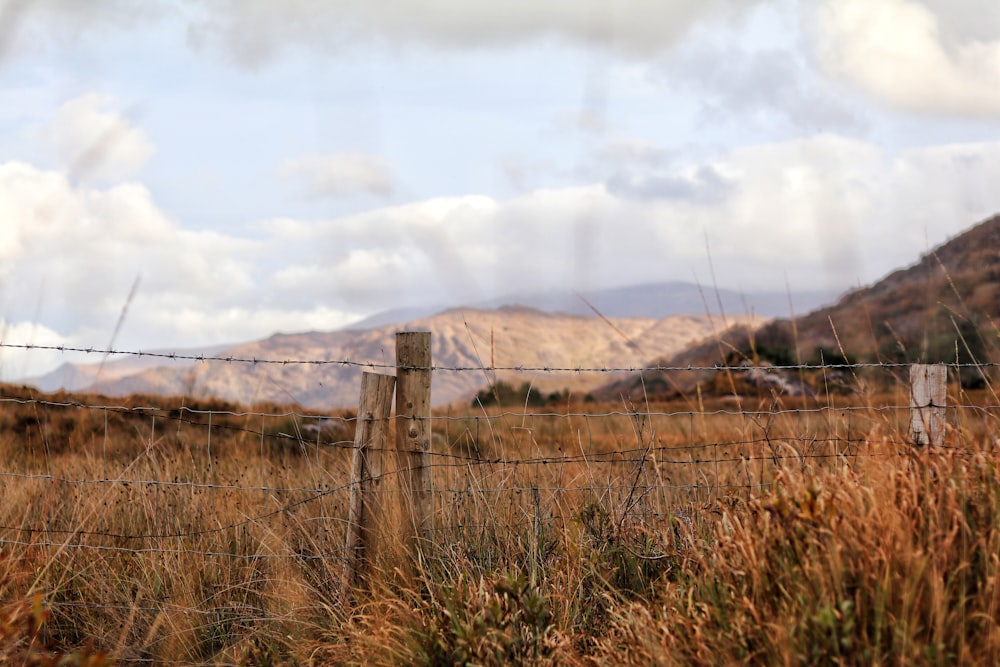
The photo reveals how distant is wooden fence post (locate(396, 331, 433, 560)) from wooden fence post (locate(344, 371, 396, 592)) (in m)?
0.10

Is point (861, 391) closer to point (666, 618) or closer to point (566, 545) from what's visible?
point (566, 545)

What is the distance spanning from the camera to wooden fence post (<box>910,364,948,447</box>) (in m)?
5.07

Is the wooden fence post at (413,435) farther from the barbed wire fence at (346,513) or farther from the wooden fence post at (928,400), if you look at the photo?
the wooden fence post at (928,400)

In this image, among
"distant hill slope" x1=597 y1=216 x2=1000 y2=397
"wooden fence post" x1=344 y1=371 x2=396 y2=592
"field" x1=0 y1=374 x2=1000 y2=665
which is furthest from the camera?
"distant hill slope" x1=597 y1=216 x2=1000 y2=397

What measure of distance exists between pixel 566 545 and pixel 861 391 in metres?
2.24

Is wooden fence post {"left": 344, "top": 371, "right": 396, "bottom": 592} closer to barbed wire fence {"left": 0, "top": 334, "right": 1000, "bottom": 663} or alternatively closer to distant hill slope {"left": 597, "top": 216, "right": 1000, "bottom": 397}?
barbed wire fence {"left": 0, "top": 334, "right": 1000, "bottom": 663}

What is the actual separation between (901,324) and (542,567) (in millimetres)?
34878

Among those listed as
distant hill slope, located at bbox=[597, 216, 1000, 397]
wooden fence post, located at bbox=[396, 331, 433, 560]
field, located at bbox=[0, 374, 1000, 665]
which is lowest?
field, located at bbox=[0, 374, 1000, 665]

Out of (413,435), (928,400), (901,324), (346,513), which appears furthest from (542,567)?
(901,324)

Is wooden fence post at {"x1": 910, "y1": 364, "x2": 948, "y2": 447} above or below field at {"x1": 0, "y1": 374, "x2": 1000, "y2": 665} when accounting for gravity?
above

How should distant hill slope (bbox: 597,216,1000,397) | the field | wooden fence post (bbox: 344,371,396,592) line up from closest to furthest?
the field → wooden fence post (bbox: 344,371,396,592) → distant hill slope (bbox: 597,216,1000,397)

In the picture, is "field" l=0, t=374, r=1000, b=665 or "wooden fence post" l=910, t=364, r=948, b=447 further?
"wooden fence post" l=910, t=364, r=948, b=447

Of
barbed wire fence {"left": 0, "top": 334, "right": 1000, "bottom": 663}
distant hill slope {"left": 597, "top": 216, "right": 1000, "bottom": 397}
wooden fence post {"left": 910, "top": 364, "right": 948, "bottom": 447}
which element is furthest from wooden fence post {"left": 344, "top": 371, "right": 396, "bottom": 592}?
distant hill slope {"left": 597, "top": 216, "right": 1000, "bottom": 397}

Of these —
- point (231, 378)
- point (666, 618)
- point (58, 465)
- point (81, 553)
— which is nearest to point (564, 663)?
point (666, 618)
